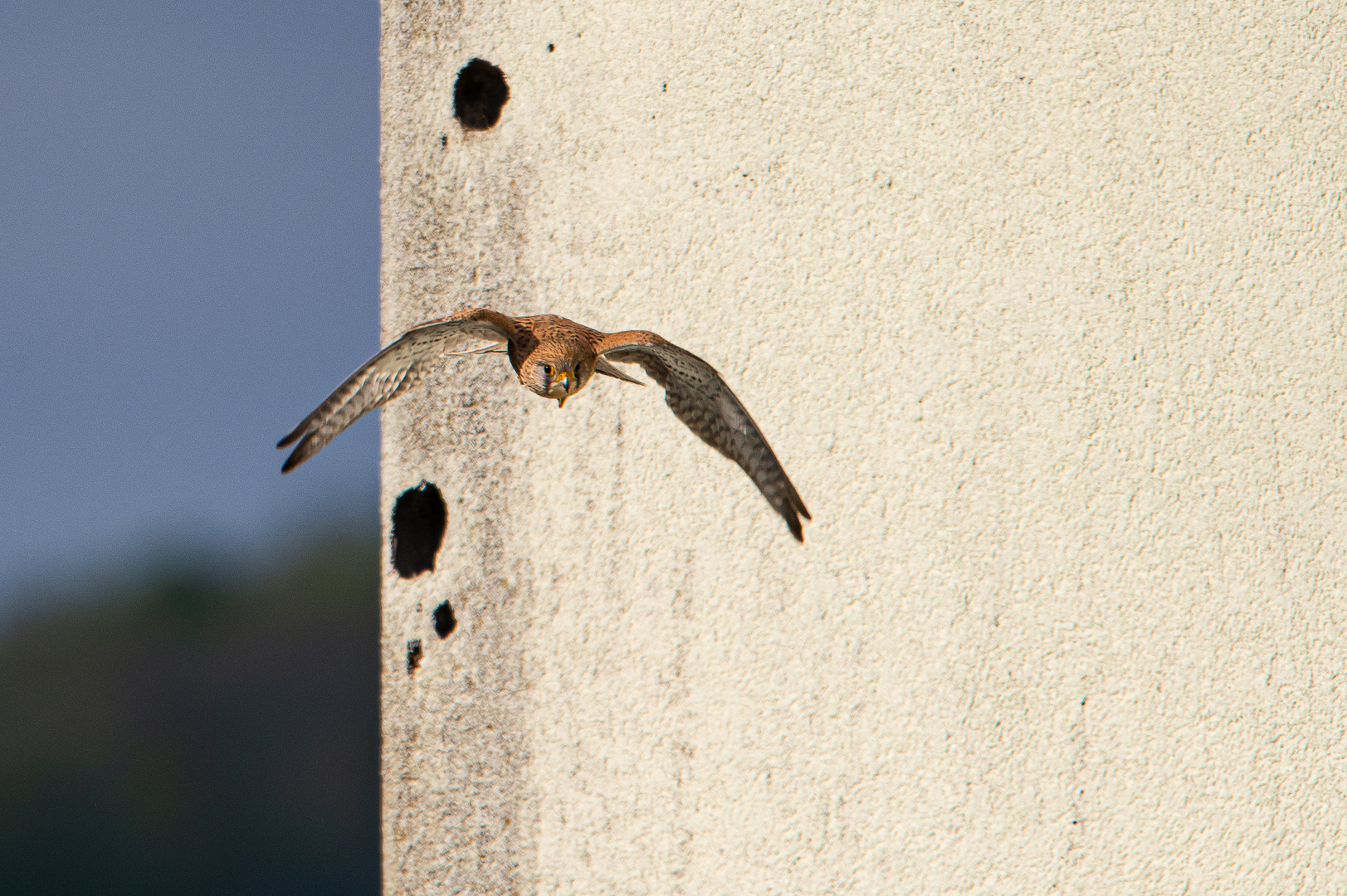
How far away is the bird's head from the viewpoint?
2.17m

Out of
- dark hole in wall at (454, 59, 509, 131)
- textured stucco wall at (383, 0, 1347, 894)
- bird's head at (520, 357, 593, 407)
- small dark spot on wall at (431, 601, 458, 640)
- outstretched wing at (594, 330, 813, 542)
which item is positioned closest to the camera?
bird's head at (520, 357, 593, 407)

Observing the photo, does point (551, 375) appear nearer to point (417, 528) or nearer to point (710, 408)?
point (710, 408)

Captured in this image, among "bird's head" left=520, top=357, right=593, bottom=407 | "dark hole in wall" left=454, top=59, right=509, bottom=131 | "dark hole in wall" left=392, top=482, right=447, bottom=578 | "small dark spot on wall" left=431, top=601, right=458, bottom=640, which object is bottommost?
"small dark spot on wall" left=431, top=601, right=458, bottom=640

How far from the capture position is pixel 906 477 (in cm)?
262

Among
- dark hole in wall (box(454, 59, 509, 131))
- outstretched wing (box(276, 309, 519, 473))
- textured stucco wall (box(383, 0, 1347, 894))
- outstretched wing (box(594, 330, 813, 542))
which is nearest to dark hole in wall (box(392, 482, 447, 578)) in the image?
textured stucco wall (box(383, 0, 1347, 894))

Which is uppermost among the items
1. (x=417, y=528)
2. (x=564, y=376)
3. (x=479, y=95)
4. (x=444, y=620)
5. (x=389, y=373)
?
(x=479, y=95)

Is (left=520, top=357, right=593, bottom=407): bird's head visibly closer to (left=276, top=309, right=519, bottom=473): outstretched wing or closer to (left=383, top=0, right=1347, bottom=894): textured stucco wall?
(left=276, top=309, right=519, bottom=473): outstretched wing

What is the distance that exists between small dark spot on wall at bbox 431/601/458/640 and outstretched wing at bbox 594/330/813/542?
0.86 m

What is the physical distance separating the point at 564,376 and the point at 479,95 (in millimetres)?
1327

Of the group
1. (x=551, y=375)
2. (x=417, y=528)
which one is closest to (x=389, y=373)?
(x=551, y=375)

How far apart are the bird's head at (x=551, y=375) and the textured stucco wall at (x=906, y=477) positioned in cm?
56

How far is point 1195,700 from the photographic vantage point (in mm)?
2518

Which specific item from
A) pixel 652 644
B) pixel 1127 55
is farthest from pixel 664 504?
pixel 1127 55

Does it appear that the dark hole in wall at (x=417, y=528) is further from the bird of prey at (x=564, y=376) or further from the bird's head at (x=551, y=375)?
the bird's head at (x=551, y=375)
